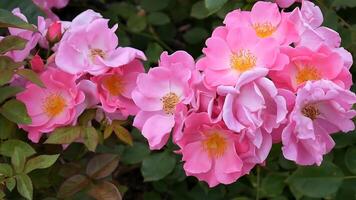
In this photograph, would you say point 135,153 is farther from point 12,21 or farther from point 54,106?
point 12,21

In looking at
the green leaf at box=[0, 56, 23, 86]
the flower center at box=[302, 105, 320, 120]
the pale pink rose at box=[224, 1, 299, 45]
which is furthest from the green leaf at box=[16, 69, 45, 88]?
the flower center at box=[302, 105, 320, 120]

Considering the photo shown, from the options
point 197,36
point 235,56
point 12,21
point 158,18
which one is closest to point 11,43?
point 12,21

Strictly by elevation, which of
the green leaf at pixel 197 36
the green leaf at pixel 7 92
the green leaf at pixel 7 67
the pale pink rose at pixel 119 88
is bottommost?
the green leaf at pixel 197 36

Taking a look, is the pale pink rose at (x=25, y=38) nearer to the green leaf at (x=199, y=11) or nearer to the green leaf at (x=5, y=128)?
the green leaf at (x=5, y=128)

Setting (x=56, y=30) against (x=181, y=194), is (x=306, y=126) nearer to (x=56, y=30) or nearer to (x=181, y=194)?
(x=56, y=30)

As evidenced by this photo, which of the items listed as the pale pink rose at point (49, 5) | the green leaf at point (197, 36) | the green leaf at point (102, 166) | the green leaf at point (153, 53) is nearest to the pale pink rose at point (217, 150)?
the green leaf at point (102, 166)

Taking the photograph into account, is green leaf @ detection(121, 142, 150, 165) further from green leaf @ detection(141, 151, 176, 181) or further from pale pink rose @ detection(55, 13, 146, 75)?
pale pink rose @ detection(55, 13, 146, 75)
